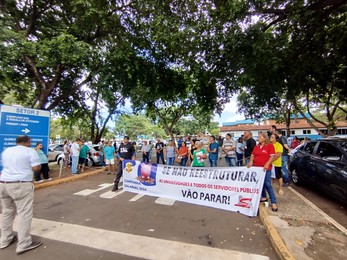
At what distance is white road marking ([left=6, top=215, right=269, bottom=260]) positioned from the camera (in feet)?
10.6

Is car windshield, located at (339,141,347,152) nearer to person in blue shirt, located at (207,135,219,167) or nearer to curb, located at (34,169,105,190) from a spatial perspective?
person in blue shirt, located at (207,135,219,167)

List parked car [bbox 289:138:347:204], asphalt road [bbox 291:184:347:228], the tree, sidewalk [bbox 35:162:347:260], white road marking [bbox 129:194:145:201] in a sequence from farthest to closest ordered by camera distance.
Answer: the tree → white road marking [bbox 129:194:145:201] → parked car [bbox 289:138:347:204] → asphalt road [bbox 291:184:347:228] → sidewalk [bbox 35:162:347:260]

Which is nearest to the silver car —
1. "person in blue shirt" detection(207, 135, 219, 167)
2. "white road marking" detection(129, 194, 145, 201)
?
"person in blue shirt" detection(207, 135, 219, 167)

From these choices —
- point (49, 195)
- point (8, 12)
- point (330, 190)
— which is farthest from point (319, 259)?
point (8, 12)

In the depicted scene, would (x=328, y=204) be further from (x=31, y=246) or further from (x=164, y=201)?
(x=31, y=246)

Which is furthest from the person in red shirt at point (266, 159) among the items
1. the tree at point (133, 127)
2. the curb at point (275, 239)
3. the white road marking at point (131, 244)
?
the tree at point (133, 127)

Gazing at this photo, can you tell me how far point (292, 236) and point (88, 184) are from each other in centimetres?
739

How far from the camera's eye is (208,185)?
5.23 m

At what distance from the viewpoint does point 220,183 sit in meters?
5.11

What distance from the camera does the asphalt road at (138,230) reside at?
3.32 meters

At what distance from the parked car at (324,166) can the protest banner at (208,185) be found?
2.02 metres

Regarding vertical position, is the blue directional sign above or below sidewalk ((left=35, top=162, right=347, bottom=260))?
above

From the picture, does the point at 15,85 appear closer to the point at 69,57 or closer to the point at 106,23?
the point at 69,57

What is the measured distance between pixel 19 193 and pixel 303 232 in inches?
196
